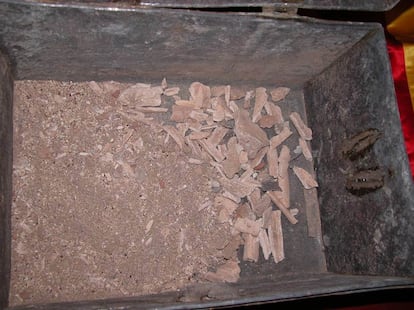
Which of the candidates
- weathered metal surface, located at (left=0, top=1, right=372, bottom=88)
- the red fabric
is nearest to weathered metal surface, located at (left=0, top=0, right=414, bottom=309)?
weathered metal surface, located at (left=0, top=1, right=372, bottom=88)

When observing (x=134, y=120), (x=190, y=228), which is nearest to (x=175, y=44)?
(x=134, y=120)

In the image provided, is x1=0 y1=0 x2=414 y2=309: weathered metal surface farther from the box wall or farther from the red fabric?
the red fabric

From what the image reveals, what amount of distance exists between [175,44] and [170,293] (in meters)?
0.76

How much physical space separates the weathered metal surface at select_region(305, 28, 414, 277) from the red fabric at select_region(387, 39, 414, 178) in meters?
0.48

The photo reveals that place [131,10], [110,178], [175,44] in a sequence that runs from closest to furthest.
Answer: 1. [131,10]
2. [175,44]
3. [110,178]

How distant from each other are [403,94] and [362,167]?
649mm

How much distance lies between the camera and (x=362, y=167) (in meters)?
1.28

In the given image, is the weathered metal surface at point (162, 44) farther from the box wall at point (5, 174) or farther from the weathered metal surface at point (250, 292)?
the weathered metal surface at point (250, 292)

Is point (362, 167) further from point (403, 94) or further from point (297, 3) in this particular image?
point (403, 94)

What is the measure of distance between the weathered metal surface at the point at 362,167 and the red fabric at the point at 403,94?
476 millimetres

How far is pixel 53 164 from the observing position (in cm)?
131

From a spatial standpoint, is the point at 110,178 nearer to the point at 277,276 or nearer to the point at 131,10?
the point at 131,10

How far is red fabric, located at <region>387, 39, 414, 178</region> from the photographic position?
5.71 feet

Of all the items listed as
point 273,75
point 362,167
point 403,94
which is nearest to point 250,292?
point 362,167
